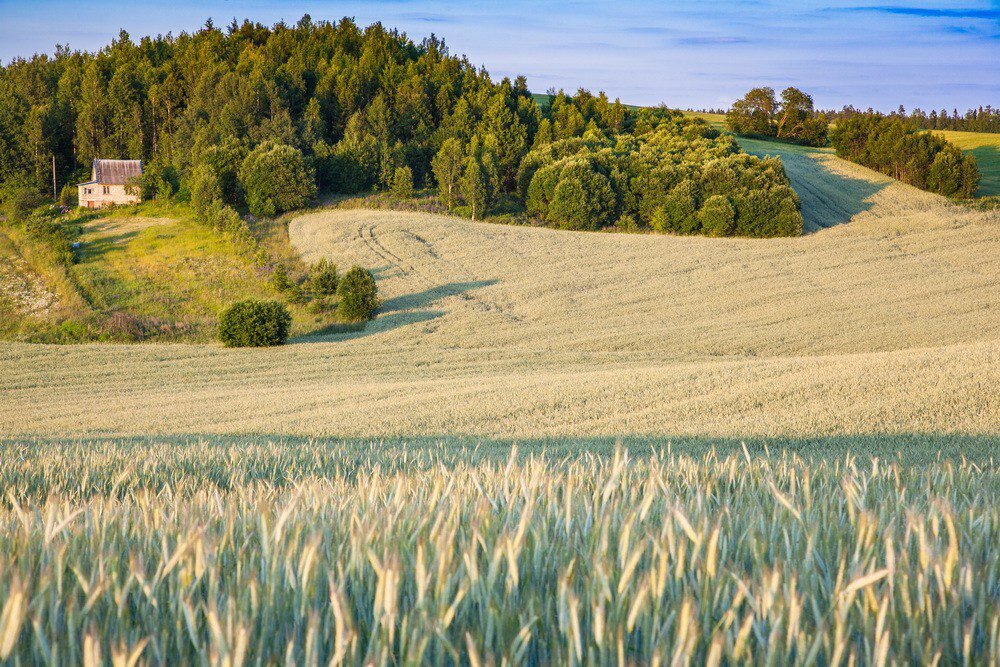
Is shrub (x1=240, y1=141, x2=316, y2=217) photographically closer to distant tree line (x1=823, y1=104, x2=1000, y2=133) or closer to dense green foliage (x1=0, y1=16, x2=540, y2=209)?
dense green foliage (x1=0, y1=16, x2=540, y2=209)

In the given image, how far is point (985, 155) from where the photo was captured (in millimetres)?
84562

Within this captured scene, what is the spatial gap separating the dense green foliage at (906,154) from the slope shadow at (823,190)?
3068 millimetres

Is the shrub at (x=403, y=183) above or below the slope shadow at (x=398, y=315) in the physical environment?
above

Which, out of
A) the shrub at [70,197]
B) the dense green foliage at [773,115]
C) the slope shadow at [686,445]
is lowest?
the slope shadow at [686,445]

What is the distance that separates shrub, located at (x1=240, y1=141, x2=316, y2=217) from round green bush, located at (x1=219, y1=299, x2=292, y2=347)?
2420 cm

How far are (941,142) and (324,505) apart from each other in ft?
258

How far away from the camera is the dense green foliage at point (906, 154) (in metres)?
66.1

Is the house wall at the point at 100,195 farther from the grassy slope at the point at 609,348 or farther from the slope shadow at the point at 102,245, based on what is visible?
the grassy slope at the point at 609,348

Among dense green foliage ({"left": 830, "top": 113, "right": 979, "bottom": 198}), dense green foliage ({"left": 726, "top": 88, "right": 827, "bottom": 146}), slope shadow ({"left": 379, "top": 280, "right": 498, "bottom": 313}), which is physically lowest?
slope shadow ({"left": 379, "top": 280, "right": 498, "bottom": 313})

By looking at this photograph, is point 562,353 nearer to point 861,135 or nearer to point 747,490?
point 747,490

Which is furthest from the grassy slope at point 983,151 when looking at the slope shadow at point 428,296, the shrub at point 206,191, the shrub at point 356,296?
the shrub at point 356,296

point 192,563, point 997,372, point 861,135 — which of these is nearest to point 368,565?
point 192,563

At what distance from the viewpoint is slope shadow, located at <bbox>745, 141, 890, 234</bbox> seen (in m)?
56.0

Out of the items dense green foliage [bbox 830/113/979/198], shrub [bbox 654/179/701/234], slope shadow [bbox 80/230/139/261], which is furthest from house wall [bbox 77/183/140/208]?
dense green foliage [bbox 830/113/979/198]
